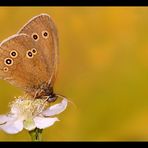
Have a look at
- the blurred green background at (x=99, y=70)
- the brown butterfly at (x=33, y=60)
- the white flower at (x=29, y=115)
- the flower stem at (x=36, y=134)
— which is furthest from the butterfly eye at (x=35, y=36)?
the blurred green background at (x=99, y=70)

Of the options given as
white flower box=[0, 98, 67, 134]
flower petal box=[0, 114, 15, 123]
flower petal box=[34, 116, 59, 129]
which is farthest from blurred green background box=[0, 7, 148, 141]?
flower petal box=[34, 116, 59, 129]

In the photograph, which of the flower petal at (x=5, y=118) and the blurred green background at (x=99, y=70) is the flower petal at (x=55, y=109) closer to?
the flower petal at (x=5, y=118)

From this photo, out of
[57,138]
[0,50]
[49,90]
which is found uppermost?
[0,50]

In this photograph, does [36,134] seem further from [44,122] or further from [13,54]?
[13,54]

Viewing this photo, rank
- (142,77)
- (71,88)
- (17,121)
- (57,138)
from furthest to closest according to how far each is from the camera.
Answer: (142,77), (71,88), (57,138), (17,121)

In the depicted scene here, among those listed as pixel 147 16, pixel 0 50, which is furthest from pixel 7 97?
pixel 0 50

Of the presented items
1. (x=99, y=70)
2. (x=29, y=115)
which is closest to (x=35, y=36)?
(x=29, y=115)

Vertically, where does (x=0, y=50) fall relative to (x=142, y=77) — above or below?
above

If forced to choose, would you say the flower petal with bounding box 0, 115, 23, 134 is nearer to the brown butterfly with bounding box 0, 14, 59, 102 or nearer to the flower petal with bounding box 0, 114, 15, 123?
the flower petal with bounding box 0, 114, 15, 123

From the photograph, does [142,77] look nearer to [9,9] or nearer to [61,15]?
[61,15]
